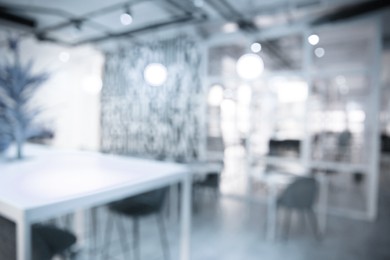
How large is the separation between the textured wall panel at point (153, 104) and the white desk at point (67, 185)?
82 cm

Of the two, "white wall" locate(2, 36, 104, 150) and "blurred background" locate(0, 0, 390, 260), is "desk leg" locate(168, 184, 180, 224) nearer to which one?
"blurred background" locate(0, 0, 390, 260)

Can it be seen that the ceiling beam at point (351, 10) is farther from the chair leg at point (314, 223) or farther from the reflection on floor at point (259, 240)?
the reflection on floor at point (259, 240)

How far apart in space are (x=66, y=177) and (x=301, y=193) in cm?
228

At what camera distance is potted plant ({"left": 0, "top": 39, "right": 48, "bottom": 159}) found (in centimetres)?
189

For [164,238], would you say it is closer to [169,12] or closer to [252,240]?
[252,240]

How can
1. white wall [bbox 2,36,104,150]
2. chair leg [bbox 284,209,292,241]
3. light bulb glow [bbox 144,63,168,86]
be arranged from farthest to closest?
white wall [bbox 2,36,104,150], chair leg [bbox 284,209,292,241], light bulb glow [bbox 144,63,168,86]

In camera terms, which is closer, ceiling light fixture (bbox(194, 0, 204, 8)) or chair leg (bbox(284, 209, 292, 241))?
chair leg (bbox(284, 209, 292, 241))

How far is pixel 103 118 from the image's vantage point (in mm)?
3260

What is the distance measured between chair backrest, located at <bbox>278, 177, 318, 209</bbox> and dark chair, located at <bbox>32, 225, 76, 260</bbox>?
6.95 ft

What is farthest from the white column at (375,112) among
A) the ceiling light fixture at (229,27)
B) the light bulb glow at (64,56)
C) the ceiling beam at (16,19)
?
the light bulb glow at (64,56)

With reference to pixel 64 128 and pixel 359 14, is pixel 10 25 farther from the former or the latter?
pixel 359 14

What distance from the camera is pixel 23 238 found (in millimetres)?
1040

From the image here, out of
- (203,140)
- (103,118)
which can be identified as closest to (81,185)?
(103,118)

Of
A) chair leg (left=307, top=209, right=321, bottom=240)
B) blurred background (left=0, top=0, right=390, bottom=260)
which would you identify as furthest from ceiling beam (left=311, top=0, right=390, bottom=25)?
chair leg (left=307, top=209, right=321, bottom=240)
